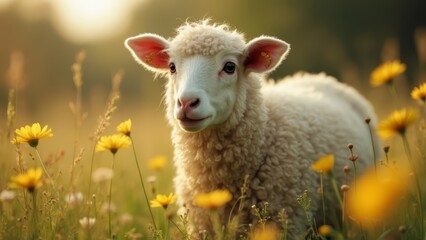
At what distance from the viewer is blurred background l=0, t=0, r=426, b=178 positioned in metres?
9.80

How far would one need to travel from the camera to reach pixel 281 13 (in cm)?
1564

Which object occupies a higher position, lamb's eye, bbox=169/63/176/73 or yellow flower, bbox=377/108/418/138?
lamb's eye, bbox=169/63/176/73

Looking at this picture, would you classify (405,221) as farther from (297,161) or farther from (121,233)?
(121,233)

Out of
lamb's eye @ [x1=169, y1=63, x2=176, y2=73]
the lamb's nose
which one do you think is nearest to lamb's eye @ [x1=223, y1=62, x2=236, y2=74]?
lamb's eye @ [x1=169, y1=63, x2=176, y2=73]

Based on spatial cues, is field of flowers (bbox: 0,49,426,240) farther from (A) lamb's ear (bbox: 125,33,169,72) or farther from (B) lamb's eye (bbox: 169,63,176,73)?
(B) lamb's eye (bbox: 169,63,176,73)

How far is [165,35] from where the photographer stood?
708 inches

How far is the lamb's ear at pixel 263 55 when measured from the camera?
12.0 ft

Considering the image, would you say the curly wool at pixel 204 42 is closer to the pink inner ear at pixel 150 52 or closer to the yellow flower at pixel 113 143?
the pink inner ear at pixel 150 52

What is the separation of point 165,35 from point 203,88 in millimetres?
15099

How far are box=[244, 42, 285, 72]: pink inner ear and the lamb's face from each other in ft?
0.54

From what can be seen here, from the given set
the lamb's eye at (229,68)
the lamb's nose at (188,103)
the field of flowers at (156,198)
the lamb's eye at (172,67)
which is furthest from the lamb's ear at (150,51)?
the lamb's nose at (188,103)

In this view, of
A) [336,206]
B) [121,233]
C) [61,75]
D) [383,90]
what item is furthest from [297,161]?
[61,75]

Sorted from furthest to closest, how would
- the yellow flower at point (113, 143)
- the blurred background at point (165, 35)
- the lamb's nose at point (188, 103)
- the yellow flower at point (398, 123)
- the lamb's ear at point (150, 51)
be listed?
the blurred background at point (165, 35) < the lamb's ear at point (150, 51) < the lamb's nose at point (188, 103) < the yellow flower at point (113, 143) < the yellow flower at point (398, 123)

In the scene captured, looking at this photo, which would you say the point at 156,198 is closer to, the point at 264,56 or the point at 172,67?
the point at 172,67
